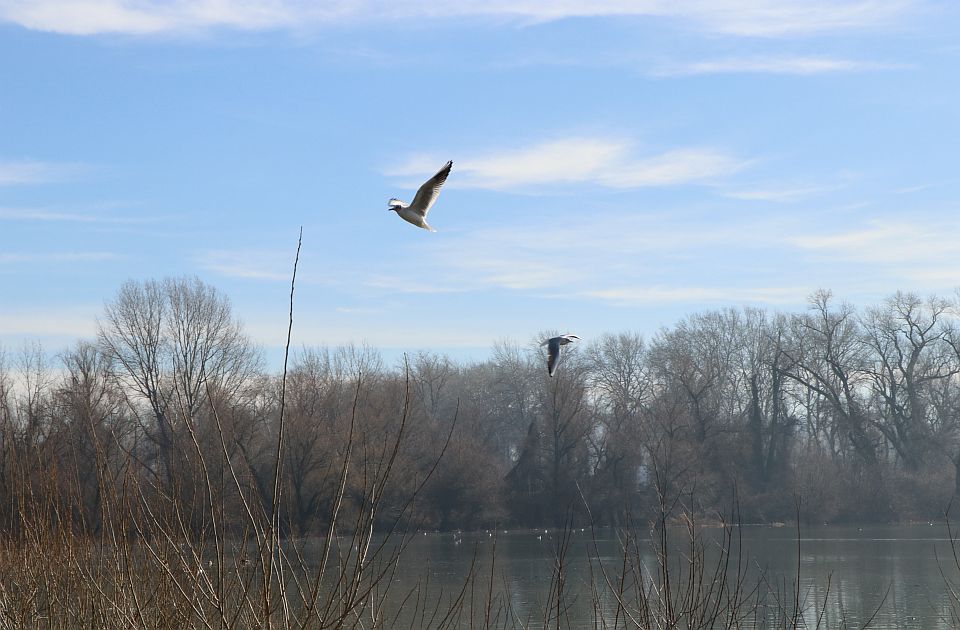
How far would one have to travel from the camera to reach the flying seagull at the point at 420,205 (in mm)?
9078

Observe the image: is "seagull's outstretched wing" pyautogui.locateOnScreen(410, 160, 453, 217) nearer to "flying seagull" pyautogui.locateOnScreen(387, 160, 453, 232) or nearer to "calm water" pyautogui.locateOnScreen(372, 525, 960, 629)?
"flying seagull" pyautogui.locateOnScreen(387, 160, 453, 232)

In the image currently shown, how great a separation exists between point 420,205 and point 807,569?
2332 centimetres

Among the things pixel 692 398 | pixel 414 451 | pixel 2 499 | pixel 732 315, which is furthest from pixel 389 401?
pixel 2 499

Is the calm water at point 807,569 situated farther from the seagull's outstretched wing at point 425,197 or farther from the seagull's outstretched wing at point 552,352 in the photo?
the seagull's outstretched wing at point 425,197

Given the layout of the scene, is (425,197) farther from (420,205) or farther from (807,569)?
(807,569)

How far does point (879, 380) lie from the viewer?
58.3 metres

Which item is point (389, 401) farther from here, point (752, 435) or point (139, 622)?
point (139, 622)

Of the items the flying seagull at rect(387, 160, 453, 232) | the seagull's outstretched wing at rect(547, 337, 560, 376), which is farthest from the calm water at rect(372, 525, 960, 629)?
the flying seagull at rect(387, 160, 453, 232)

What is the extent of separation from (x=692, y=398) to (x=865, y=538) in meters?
14.9

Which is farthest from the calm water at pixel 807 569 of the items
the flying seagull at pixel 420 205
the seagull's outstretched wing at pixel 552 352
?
the flying seagull at pixel 420 205

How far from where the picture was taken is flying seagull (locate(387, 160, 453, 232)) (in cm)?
908

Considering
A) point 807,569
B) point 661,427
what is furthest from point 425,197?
point 661,427

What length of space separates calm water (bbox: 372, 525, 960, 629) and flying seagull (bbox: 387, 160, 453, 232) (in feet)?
17.0

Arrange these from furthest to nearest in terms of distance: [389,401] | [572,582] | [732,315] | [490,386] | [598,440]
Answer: [490,386]
[732,315]
[598,440]
[389,401]
[572,582]
